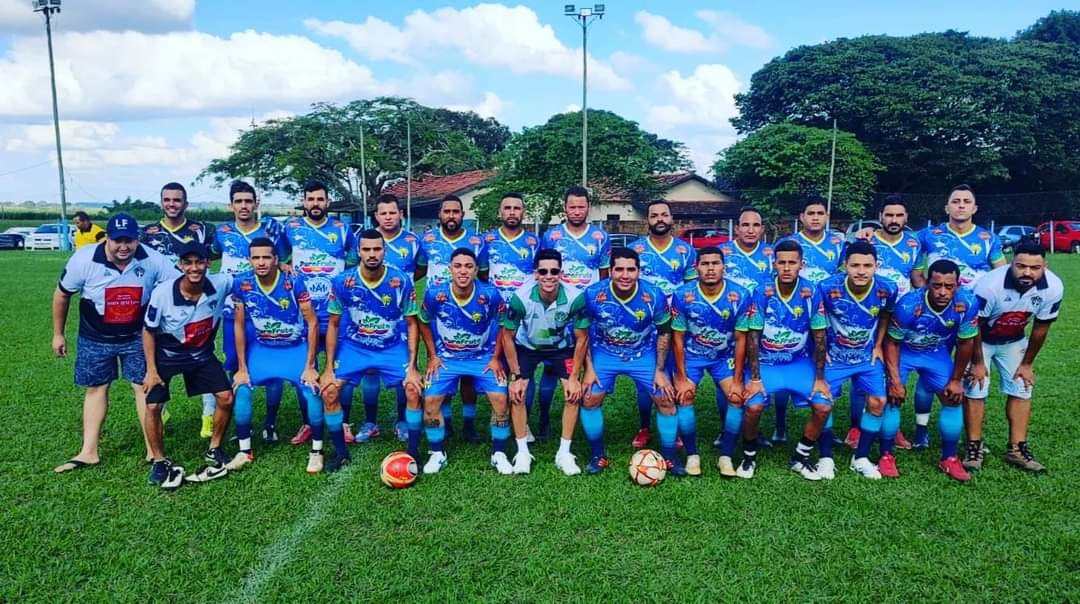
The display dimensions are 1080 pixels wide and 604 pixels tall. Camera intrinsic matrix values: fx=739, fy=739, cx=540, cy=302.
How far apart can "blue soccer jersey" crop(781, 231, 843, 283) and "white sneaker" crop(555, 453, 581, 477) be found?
249 cm

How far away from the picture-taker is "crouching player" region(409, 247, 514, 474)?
5.29 meters

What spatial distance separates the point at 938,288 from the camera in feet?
16.5

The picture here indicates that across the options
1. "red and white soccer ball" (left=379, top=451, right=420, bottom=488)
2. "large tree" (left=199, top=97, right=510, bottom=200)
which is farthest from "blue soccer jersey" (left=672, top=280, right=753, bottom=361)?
"large tree" (left=199, top=97, right=510, bottom=200)

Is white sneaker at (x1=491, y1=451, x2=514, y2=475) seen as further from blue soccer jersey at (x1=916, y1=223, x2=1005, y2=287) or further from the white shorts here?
blue soccer jersey at (x1=916, y1=223, x2=1005, y2=287)

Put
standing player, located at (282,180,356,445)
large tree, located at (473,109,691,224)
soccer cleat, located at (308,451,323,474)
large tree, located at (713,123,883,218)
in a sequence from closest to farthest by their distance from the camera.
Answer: soccer cleat, located at (308,451,323,474) < standing player, located at (282,180,356,445) < large tree, located at (473,109,691,224) < large tree, located at (713,123,883,218)

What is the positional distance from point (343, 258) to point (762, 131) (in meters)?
30.2

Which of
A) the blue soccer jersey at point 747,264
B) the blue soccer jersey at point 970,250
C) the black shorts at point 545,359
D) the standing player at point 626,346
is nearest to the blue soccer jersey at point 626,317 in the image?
the standing player at point 626,346

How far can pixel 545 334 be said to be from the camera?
17.8 ft

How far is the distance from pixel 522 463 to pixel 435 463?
628 millimetres

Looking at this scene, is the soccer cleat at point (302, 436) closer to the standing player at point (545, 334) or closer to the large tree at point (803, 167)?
the standing player at point (545, 334)

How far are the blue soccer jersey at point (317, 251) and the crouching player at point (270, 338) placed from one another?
0.56 metres

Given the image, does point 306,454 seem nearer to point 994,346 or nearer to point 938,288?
point 938,288

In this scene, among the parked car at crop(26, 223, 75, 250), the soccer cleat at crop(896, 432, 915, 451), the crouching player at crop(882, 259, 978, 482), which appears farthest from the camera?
the parked car at crop(26, 223, 75, 250)

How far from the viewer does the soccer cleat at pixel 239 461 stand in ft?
17.6
